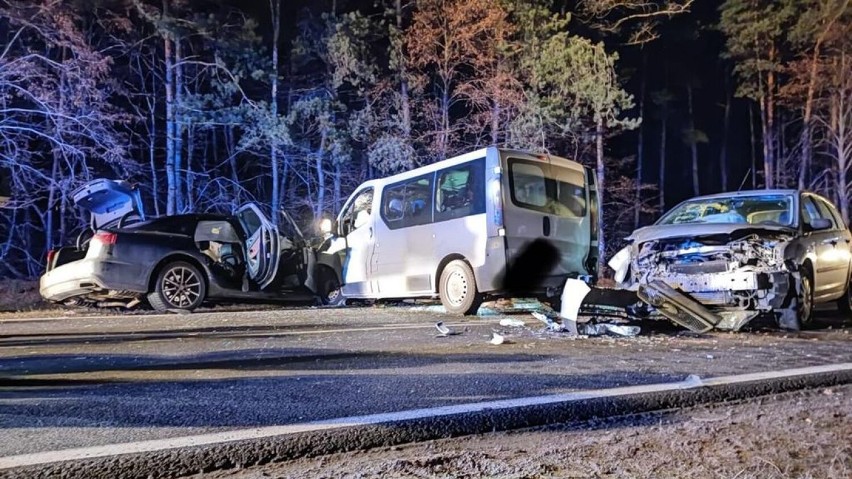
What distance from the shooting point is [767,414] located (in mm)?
3881

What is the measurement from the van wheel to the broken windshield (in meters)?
2.80

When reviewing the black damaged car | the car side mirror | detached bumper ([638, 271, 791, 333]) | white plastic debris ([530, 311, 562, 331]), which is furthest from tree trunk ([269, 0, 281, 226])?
the car side mirror

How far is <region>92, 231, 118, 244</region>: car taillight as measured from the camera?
8930mm

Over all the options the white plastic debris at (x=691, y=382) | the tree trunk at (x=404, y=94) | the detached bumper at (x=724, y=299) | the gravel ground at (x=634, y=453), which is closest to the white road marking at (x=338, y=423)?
the white plastic debris at (x=691, y=382)

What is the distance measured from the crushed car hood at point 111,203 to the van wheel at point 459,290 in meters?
5.03

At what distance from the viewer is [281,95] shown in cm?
1958

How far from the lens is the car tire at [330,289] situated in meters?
11.2

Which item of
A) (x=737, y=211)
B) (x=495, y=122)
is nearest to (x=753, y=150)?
(x=495, y=122)

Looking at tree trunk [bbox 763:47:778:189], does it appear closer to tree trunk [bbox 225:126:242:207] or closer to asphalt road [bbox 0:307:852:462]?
tree trunk [bbox 225:126:242:207]

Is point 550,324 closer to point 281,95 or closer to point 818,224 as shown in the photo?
Result: point 818,224

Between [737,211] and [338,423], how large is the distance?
23.3 ft

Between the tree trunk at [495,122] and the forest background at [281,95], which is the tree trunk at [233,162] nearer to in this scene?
the forest background at [281,95]

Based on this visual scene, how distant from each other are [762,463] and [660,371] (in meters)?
1.97

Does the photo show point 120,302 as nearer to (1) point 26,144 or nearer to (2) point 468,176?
(2) point 468,176
